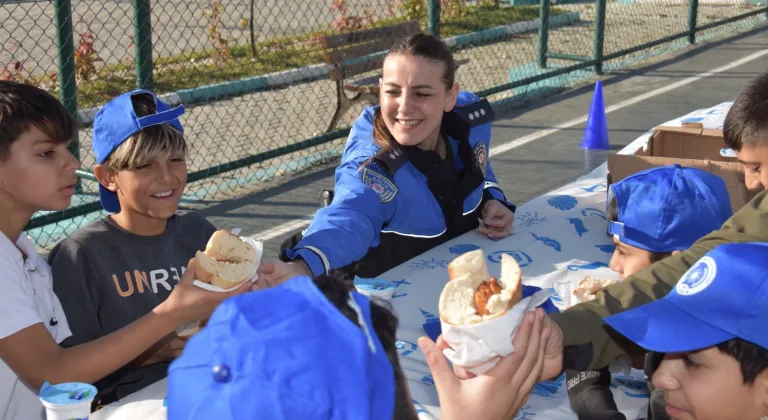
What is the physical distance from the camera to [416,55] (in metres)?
3.36

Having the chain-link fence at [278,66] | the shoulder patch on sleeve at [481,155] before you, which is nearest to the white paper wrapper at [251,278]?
the shoulder patch on sleeve at [481,155]

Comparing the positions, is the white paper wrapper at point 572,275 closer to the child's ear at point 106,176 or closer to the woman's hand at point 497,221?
the woman's hand at point 497,221

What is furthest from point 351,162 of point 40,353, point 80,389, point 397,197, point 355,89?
point 355,89

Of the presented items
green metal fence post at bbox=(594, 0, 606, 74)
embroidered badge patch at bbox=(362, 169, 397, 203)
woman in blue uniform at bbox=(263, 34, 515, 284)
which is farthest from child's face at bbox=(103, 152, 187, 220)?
green metal fence post at bbox=(594, 0, 606, 74)

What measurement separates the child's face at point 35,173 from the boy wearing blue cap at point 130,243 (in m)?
0.17

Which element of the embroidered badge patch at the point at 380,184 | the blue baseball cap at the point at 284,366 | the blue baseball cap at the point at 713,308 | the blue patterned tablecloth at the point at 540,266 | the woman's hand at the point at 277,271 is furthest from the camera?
the embroidered badge patch at the point at 380,184

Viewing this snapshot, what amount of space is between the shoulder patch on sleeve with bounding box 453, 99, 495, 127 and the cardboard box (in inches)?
21.7

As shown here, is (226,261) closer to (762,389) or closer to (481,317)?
(481,317)

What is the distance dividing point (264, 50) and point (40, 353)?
30.7 feet

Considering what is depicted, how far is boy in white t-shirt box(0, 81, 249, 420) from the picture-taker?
2.21 meters

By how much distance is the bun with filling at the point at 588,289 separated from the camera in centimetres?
262

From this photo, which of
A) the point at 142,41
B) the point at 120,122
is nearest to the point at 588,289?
the point at 120,122

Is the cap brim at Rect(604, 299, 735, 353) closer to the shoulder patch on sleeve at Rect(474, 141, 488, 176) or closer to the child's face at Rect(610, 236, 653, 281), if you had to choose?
the child's face at Rect(610, 236, 653, 281)

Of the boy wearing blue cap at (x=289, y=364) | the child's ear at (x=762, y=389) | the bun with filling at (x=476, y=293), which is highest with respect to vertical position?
the boy wearing blue cap at (x=289, y=364)
